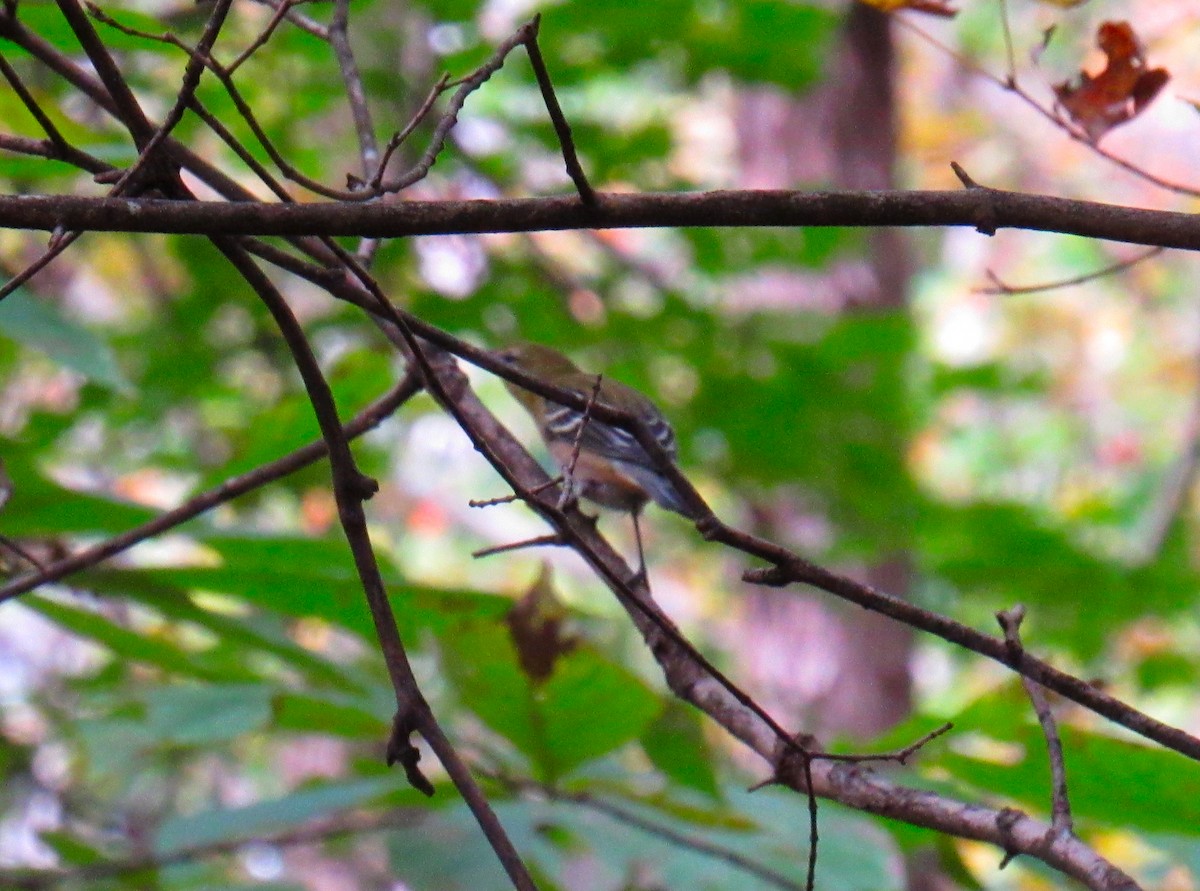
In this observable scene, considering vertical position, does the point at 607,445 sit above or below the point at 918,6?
above

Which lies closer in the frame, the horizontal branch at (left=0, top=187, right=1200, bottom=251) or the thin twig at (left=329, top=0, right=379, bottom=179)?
the horizontal branch at (left=0, top=187, right=1200, bottom=251)

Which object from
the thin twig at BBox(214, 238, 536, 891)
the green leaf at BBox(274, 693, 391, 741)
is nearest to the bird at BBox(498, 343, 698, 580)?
the green leaf at BBox(274, 693, 391, 741)

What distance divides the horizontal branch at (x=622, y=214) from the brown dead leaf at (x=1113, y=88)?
2.96 feet

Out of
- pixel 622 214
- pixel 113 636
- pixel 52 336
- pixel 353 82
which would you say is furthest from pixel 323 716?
pixel 622 214

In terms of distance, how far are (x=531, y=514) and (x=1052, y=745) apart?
3565mm

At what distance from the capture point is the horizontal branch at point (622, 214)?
113 cm

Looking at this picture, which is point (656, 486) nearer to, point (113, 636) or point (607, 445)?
point (607, 445)

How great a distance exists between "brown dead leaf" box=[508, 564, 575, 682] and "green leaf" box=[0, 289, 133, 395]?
0.76 metres

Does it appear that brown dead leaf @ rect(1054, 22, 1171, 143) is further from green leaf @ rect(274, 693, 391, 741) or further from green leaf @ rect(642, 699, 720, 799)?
green leaf @ rect(274, 693, 391, 741)

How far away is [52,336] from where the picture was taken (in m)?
2.20

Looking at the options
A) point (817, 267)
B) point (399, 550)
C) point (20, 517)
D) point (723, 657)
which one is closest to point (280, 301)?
point (20, 517)

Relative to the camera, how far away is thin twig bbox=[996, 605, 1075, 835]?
1.37 meters

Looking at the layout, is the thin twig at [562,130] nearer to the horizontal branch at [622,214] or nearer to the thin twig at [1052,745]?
the horizontal branch at [622,214]

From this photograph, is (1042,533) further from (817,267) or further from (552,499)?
(552,499)
